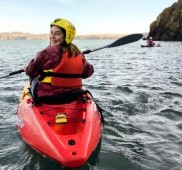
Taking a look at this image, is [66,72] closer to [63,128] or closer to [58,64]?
[58,64]

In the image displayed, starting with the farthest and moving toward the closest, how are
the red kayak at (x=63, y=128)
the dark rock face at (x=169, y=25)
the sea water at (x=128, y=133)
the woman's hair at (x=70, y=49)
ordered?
the dark rock face at (x=169, y=25), the woman's hair at (x=70, y=49), the sea water at (x=128, y=133), the red kayak at (x=63, y=128)

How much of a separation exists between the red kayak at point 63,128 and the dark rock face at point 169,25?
79423 millimetres

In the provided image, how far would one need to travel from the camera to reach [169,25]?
86.6 meters

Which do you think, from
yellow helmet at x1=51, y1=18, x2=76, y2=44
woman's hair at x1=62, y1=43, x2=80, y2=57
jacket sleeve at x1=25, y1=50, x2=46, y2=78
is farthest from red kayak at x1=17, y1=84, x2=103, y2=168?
yellow helmet at x1=51, y1=18, x2=76, y2=44

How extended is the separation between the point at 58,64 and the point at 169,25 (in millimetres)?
84536

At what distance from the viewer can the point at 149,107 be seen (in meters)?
9.61

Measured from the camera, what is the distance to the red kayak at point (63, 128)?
5.17 metres

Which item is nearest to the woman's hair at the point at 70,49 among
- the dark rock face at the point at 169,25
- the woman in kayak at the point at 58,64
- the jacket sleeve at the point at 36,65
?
the woman in kayak at the point at 58,64

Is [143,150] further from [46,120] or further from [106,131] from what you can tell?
[46,120]

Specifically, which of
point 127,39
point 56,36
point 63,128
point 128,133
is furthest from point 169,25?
point 63,128

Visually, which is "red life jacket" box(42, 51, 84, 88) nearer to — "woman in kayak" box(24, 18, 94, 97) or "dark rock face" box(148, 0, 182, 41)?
"woman in kayak" box(24, 18, 94, 97)

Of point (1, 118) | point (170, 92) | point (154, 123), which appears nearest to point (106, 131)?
point (154, 123)

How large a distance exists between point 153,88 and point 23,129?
24.0 feet

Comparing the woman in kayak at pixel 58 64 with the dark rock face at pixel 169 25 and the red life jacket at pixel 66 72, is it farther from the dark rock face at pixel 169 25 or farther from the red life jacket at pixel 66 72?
the dark rock face at pixel 169 25
